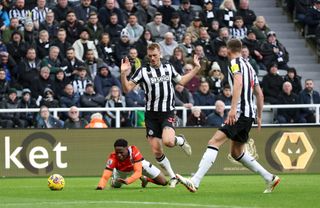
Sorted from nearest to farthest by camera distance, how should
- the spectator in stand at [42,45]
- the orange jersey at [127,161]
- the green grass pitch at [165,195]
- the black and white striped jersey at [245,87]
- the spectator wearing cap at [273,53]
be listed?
1. the green grass pitch at [165,195]
2. the black and white striped jersey at [245,87]
3. the orange jersey at [127,161]
4. the spectator in stand at [42,45]
5. the spectator wearing cap at [273,53]

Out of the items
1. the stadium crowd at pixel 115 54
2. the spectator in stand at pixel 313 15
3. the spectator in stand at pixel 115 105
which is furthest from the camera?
the spectator in stand at pixel 313 15

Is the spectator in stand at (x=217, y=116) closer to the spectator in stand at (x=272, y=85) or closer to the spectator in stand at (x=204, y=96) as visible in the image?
the spectator in stand at (x=204, y=96)

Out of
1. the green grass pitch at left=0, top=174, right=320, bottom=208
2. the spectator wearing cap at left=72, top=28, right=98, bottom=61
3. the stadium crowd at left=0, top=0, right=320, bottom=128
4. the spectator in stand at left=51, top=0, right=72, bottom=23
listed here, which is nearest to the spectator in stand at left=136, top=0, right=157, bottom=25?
the stadium crowd at left=0, top=0, right=320, bottom=128

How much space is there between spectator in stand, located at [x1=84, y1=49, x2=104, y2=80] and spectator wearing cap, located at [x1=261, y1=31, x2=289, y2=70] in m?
4.88

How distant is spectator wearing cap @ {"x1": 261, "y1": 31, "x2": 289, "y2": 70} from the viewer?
28.8 metres

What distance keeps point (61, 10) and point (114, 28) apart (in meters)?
1.40

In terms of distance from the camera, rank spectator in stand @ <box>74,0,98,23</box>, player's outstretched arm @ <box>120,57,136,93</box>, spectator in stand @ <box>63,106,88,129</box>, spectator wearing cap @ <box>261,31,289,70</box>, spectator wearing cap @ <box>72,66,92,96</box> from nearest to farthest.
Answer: player's outstretched arm @ <box>120,57,136,93</box> < spectator in stand @ <box>63,106,88,129</box> < spectator wearing cap @ <box>72,66,92,96</box> < spectator in stand @ <box>74,0,98,23</box> < spectator wearing cap @ <box>261,31,289,70</box>

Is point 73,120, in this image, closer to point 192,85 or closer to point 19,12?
point 192,85

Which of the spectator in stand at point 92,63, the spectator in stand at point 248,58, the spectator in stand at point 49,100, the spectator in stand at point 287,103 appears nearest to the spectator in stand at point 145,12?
the spectator in stand at point 92,63

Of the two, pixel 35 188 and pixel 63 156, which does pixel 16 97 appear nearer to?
pixel 63 156

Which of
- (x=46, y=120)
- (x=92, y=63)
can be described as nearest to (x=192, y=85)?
(x=92, y=63)

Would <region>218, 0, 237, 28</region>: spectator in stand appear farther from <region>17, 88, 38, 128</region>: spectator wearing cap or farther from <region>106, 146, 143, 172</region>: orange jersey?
<region>106, 146, 143, 172</region>: orange jersey

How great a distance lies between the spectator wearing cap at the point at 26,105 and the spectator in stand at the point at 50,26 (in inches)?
86.1

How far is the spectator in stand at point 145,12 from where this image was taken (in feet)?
92.5
